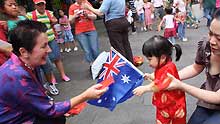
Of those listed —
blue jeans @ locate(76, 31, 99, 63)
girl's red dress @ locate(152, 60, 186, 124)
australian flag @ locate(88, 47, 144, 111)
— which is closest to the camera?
girl's red dress @ locate(152, 60, 186, 124)

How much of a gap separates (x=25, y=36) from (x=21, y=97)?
39 centimetres

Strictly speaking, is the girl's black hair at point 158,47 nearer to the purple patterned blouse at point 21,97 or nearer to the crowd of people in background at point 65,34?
the crowd of people in background at point 65,34

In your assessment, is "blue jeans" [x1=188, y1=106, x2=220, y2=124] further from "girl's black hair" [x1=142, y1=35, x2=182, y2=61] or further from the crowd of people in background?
"girl's black hair" [x1=142, y1=35, x2=182, y2=61]

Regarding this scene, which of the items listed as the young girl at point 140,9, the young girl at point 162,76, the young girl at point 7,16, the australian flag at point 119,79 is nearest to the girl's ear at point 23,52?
the australian flag at point 119,79

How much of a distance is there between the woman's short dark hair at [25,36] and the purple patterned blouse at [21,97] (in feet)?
0.34

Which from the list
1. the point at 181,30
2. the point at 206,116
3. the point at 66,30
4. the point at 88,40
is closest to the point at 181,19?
the point at 181,30

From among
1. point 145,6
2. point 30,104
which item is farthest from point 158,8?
point 30,104

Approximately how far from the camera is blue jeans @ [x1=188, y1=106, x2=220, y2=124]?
235 cm

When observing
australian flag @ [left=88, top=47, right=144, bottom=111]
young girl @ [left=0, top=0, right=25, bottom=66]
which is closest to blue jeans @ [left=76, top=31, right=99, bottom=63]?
young girl @ [left=0, top=0, right=25, bottom=66]

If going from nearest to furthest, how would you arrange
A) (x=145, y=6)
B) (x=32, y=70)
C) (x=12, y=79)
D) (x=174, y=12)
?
(x=12, y=79) → (x=32, y=70) → (x=174, y=12) → (x=145, y=6)

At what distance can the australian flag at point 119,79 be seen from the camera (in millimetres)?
2803

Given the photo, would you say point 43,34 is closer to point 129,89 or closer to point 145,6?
point 129,89

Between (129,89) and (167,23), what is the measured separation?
5.15 metres

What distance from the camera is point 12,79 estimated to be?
212 cm
